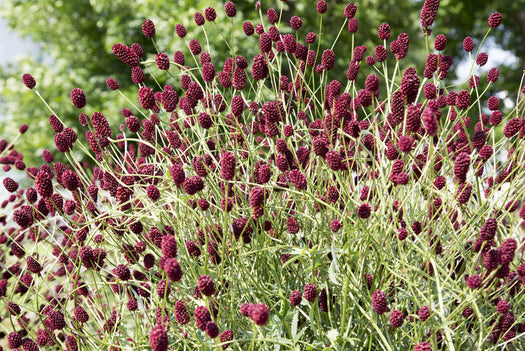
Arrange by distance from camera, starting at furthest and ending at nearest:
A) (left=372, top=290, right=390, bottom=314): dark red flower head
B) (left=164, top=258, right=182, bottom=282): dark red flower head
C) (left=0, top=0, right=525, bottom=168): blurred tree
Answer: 1. (left=0, top=0, right=525, bottom=168): blurred tree
2. (left=372, top=290, right=390, bottom=314): dark red flower head
3. (left=164, top=258, right=182, bottom=282): dark red flower head

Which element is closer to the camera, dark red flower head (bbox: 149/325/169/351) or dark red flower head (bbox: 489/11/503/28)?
dark red flower head (bbox: 149/325/169/351)

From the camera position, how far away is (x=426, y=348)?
109 centimetres

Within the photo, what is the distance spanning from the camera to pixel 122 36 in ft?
27.2

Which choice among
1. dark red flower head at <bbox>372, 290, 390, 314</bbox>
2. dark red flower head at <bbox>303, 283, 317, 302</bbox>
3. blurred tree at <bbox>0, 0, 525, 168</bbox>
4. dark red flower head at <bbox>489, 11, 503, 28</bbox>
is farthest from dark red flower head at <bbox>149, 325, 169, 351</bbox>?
blurred tree at <bbox>0, 0, 525, 168</bbox>

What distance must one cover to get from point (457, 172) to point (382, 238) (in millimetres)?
262

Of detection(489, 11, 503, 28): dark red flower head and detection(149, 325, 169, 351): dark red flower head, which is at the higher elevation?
detection(149, 325, 169, 351): dark red flower head

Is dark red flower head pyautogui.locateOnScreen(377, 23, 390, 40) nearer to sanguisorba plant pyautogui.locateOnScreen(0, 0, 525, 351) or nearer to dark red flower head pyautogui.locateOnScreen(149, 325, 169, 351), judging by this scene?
sanguisorba plant pyautogui.locateOnScreen(0, 0, 525, 351)

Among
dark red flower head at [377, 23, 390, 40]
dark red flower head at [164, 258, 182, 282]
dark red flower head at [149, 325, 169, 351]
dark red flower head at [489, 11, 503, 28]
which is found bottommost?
dark red flower head at [489, 11, 503, 28]

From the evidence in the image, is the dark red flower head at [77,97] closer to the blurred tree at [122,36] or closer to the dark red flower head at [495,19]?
the dark red flower head at [495,19]

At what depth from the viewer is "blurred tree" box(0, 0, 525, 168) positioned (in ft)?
21.9

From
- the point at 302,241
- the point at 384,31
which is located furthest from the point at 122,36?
the point at 302,241

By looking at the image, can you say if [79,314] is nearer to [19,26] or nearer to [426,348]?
[426,348]

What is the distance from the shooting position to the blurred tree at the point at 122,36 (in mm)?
6660

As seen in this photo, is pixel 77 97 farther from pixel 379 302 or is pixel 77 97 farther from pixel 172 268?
pixel 379 302
